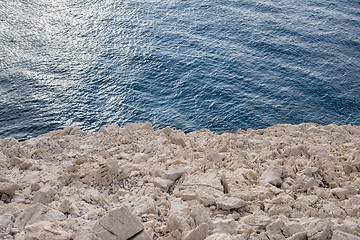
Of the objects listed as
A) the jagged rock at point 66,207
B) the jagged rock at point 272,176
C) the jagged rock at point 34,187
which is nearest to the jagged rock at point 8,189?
the jagged rock at point 34,187

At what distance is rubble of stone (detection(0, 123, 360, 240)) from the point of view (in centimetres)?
1325

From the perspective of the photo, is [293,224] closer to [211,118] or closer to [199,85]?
[211,118]

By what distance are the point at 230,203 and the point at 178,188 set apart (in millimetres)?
2890

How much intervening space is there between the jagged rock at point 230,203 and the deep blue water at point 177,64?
2082 cm

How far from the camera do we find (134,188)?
18219 mm

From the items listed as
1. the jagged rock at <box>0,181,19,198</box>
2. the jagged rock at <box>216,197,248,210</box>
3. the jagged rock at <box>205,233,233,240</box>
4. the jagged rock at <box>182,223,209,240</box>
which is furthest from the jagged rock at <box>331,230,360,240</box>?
the jagged rock at <box>0,181,19,198</box>

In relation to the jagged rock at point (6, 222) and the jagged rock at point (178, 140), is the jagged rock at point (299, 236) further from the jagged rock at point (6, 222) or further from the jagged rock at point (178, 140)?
the jagged rock at point (178, 140)

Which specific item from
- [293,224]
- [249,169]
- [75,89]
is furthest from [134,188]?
[75,89]

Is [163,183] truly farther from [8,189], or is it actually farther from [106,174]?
[8,189]

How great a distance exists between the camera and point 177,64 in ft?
144

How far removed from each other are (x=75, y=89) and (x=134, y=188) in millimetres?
23133

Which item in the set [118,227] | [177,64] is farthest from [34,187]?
[177,64]

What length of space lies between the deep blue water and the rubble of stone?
35.8 ft

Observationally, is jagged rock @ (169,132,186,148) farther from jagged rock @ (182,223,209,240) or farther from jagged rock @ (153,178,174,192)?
jagged rock @ (182,223,209,240)
